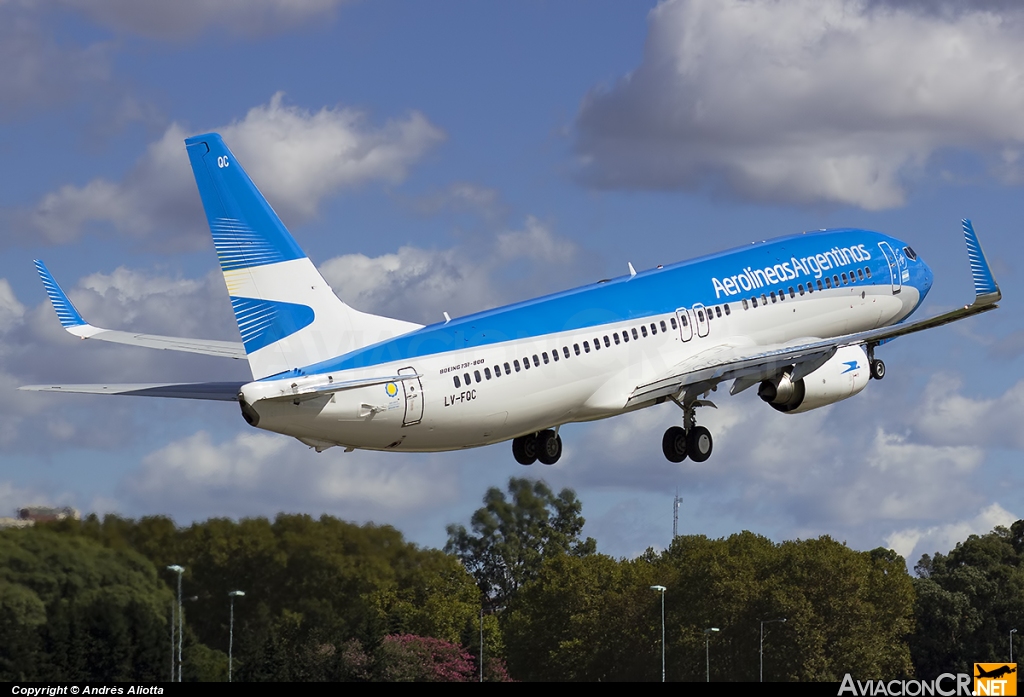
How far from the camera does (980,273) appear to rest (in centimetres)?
4419

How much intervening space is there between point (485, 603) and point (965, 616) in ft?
210

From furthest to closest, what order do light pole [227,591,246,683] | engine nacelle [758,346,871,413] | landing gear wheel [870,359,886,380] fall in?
landing gear wheel [870,359,886,380] < engine nacelle [758,346,871,413] < light pole [227,591,246,683]

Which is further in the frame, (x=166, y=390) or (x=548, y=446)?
(x=548, y=446)

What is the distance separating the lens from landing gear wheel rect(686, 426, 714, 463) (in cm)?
5081

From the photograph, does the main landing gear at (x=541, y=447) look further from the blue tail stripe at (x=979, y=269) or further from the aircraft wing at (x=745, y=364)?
the blue tail stripe at (x=979, y=269)

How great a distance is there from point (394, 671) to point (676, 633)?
42.6 m

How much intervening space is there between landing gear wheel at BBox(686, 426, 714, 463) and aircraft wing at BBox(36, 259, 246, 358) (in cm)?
1471

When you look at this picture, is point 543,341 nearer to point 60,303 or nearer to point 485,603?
point 60,303

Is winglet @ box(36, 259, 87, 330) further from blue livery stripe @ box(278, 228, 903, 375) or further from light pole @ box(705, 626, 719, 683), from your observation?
light pole @ box(705, 626, 719, 683)

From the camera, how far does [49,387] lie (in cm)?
4144

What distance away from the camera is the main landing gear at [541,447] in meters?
A: 50.8

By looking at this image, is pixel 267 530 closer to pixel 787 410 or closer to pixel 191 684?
pixel 191 684

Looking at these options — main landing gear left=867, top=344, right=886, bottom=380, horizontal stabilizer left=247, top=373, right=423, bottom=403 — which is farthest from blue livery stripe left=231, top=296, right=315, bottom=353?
main landing gear left=867, top=344, right=886, bottom=380

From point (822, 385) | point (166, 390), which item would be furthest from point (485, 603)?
point (166, 390)
